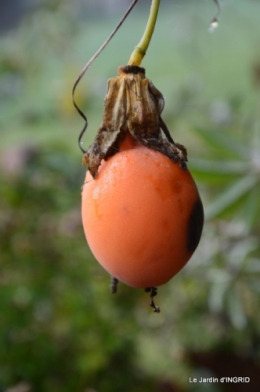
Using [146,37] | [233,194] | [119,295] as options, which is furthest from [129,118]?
[119,295]

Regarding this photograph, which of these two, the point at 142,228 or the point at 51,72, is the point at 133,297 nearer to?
the point at 142,228

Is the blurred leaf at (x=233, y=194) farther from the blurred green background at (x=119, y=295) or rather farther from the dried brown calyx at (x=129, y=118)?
the dried brown calyx at (x=129, y=118)

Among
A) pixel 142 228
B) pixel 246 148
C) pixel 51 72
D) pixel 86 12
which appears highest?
pixel 86 12

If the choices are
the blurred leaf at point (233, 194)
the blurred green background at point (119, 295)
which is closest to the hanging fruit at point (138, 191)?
the blurred green background at point (119, 295)

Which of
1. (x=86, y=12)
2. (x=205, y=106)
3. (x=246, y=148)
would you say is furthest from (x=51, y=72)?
(x=246, y=148)

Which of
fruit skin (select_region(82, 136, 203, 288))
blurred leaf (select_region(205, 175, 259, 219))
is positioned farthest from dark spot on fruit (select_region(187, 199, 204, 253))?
blurred leaf (select_region(205, 175, 259, 219))

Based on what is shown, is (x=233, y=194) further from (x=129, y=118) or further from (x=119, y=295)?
(x=129, y=118)
